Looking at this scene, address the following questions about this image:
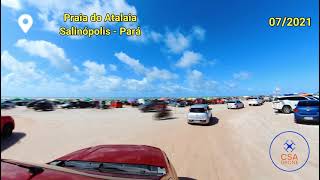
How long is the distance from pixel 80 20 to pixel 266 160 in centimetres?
715

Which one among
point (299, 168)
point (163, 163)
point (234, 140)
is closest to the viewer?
point (163, 163)

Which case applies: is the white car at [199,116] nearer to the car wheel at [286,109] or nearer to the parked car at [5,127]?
the car wheel at [286,109]

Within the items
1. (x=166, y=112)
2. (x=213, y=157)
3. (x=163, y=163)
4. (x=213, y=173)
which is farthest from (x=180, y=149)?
(x=166, y=112)

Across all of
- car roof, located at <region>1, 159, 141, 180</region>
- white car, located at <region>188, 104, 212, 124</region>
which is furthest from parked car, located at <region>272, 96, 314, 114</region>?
car roof, located at <region>1, 159, 141, 180</region>

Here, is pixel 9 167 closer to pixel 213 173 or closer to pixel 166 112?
pixel 213 173

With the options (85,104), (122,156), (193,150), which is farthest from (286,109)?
(85,104)

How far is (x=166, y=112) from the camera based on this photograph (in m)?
24.6

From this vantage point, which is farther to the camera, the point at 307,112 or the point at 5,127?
the point at 307,112

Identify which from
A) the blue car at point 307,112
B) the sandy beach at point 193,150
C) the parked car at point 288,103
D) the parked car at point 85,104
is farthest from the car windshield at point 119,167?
the parked car at point 85,104

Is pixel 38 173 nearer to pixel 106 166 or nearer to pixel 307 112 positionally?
pixel 106 166

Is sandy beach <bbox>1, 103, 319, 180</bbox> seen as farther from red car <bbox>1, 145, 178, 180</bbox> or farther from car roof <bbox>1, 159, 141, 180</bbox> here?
car roof <bbox>1, 159, 141, 180</bbox>

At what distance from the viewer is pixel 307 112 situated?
15.1m

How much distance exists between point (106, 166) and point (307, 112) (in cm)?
1553

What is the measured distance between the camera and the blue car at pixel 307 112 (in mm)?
14945
